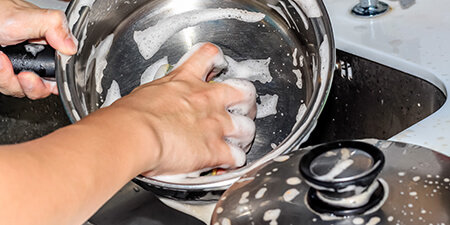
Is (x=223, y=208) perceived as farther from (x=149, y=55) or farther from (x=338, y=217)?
(x=149, y=55)

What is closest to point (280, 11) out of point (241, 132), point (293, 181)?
point (241, 132)

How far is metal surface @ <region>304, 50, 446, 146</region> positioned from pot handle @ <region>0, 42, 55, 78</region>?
354 mm

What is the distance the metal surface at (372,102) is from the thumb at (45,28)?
1.13 ft

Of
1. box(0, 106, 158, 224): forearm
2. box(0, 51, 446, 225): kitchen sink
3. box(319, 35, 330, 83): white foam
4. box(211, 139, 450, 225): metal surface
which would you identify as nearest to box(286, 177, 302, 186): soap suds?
box(211, 139, 450, 225): metal surface

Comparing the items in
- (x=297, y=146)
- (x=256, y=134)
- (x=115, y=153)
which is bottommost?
(x=256, y=134)

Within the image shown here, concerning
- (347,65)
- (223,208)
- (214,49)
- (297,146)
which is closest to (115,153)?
(223,208)

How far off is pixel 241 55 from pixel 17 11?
30cm

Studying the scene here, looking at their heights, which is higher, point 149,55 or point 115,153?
point 115,153

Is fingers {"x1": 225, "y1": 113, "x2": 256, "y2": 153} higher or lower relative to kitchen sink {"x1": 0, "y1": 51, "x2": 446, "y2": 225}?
higher

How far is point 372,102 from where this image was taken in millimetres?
996

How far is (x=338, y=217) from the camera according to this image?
17.0 inches

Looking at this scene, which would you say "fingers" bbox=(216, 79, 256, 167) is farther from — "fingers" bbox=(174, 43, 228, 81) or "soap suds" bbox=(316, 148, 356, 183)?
"soap suds" bbox=(316, 148, 356, 183)

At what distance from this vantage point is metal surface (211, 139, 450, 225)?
431 mm

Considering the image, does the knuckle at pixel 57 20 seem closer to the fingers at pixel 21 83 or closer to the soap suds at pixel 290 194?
the fingers at pixel 21 83
